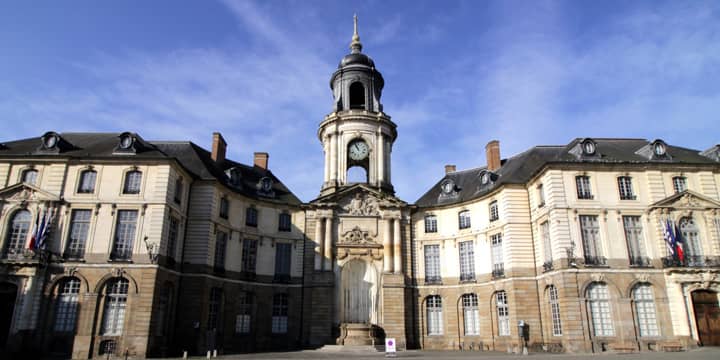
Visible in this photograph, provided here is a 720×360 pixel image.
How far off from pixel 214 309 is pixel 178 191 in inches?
251

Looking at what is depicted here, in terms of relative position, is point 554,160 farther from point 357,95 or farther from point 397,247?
point 357,95

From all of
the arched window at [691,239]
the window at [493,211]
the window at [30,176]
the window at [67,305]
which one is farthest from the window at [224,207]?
the arched window at [691,239]

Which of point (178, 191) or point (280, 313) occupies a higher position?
point (178, 191)

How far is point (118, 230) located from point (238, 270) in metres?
6.93

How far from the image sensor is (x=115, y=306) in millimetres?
20875

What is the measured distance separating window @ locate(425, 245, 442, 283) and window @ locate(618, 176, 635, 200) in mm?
10551

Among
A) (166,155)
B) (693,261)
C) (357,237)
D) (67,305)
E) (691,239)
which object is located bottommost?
(67,305)

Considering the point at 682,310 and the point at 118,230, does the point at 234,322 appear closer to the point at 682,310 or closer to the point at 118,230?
the point at 118,230

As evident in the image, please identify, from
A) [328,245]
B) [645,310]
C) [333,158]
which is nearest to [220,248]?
[328,245]

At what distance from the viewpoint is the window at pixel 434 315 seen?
28.1m

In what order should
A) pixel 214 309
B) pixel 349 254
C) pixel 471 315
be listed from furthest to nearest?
pixel 349 254 < pixel 471 315 < pixel 214 309

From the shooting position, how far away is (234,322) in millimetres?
25781

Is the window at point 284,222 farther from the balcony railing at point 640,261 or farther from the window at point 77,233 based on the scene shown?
the balcony railing at point 640,261

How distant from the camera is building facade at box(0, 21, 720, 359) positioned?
20.9m
